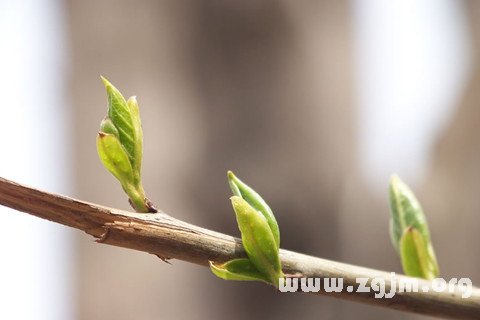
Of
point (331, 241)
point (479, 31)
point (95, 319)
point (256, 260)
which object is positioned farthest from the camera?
point (479, 31)

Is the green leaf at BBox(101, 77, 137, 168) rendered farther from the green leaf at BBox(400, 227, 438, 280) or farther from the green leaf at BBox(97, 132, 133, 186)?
the green leaf at BBox(400, 227, 438, 280)

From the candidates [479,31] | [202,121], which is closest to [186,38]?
[202,121]

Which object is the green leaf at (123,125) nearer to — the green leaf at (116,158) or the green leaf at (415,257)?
the green leaf at (116,158)

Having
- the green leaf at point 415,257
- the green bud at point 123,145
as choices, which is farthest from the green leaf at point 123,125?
the green leaf at point 415,257

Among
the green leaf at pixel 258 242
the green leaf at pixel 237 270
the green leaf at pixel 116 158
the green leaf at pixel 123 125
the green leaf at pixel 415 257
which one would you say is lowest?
the green leaf at pixel 237 270

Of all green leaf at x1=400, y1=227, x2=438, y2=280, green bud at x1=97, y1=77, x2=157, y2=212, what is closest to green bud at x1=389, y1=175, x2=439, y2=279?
green leaf at x1=400, y1=227, x2=438, y2=280

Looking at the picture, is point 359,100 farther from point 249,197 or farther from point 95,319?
point 249,197

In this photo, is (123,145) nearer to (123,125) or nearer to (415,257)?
(123,125)
